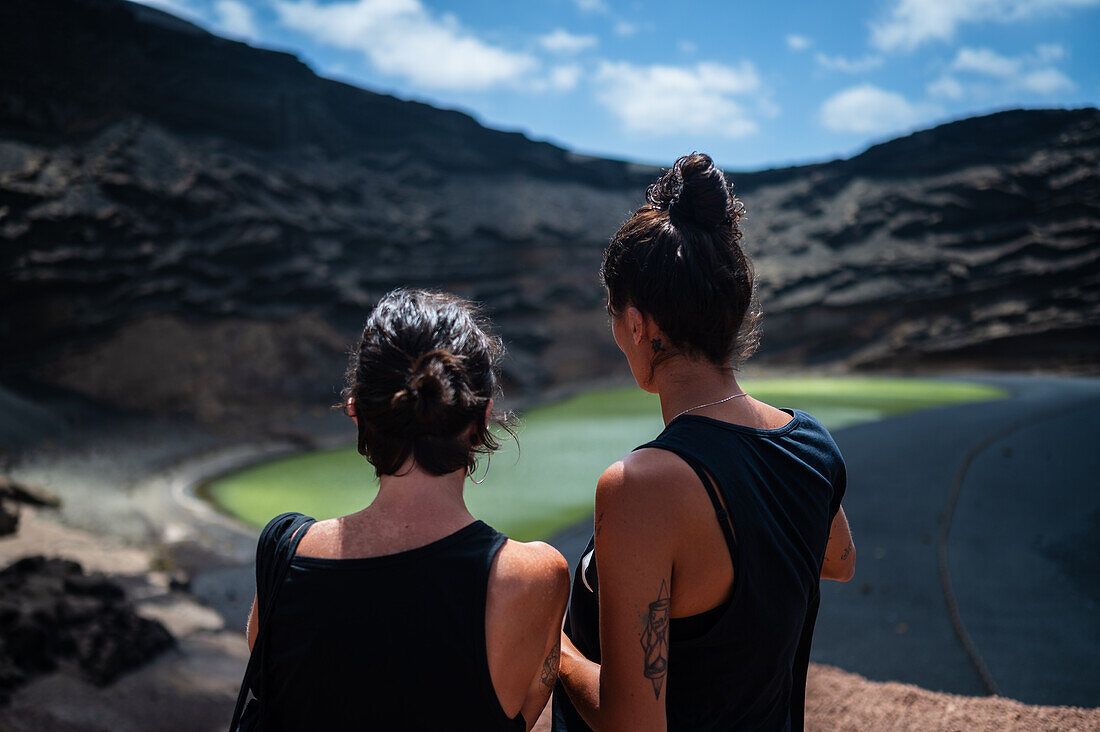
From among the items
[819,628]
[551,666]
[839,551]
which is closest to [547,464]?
[819,628]

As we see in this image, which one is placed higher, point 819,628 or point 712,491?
point 712,491

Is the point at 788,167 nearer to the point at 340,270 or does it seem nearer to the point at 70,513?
the point at 340,270

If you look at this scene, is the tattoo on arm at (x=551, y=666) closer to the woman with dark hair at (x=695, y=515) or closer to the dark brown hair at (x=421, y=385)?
the woman with dark hair at (x=695, y=515)

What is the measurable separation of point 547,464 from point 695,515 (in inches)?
318

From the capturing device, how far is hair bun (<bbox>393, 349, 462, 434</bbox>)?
38.0 inches

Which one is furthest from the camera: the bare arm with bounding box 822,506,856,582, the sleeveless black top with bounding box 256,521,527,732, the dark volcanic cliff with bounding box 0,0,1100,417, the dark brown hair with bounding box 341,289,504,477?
the dark volcanic cliff with bounding box 0,0,1100,417

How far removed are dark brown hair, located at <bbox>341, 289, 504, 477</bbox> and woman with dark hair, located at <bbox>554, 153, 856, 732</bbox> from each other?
0.77 feet

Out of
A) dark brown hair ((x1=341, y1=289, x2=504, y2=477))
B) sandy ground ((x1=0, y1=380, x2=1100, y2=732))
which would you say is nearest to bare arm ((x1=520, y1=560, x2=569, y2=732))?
dark brown hair ((x1=341, y1=289, x2=504, y2=477))

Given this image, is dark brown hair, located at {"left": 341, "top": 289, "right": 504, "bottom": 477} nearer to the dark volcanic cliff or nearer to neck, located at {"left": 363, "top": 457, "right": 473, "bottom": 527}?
neck, located at {"left": 363, "top": 457, "right": 473, "bottom": 527}

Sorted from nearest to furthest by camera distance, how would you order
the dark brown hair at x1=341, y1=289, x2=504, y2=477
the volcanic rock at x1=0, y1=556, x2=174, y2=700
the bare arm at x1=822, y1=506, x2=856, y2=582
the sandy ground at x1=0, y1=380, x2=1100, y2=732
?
the dark brown hair at x1=341, y1=289, x2=504, y2=477, the bare arm at x1=822, y1=506, x2=856, y2=582, the sandy ground at x1=0, y1=380, x2=1100, y2=732, the volcanic rock at x1=0, y1=556, x2=174, y2=700

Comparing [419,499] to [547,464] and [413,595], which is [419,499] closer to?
[413,595]

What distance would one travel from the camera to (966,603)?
11.2 feet

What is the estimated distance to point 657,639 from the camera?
92 centimetres

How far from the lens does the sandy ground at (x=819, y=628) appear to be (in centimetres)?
177
